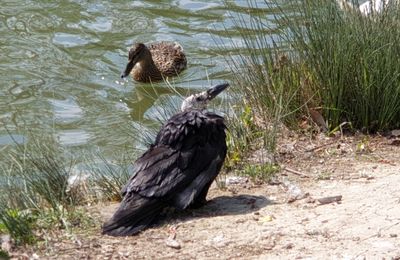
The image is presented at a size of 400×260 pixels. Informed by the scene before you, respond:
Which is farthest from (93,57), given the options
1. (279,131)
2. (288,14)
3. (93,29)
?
(279,131)

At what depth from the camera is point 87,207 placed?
678 cm

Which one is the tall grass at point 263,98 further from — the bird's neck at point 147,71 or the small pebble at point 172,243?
the bird's neck at point 147,71

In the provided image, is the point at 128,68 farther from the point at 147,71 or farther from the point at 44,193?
the point at 44,193

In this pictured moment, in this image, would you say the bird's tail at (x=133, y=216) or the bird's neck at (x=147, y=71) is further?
the bird's neck at (x=147, y=71)

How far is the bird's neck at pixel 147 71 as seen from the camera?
13.1m

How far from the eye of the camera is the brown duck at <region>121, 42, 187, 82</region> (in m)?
13.0

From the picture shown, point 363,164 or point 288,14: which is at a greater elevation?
point 288,14

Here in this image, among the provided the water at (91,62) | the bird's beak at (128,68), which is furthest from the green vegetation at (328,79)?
the bird's beak at (128,68)

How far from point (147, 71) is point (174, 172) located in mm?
7045

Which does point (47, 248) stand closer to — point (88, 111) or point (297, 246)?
point (297, 246)

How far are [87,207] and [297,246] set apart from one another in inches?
69.2

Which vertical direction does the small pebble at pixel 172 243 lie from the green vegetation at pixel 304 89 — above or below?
below

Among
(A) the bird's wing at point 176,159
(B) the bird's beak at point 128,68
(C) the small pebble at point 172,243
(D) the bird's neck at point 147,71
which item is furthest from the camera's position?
(D) the bird's neck at point 147,71

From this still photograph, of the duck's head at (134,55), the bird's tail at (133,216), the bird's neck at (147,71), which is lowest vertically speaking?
the bird's neck at (147,71)
